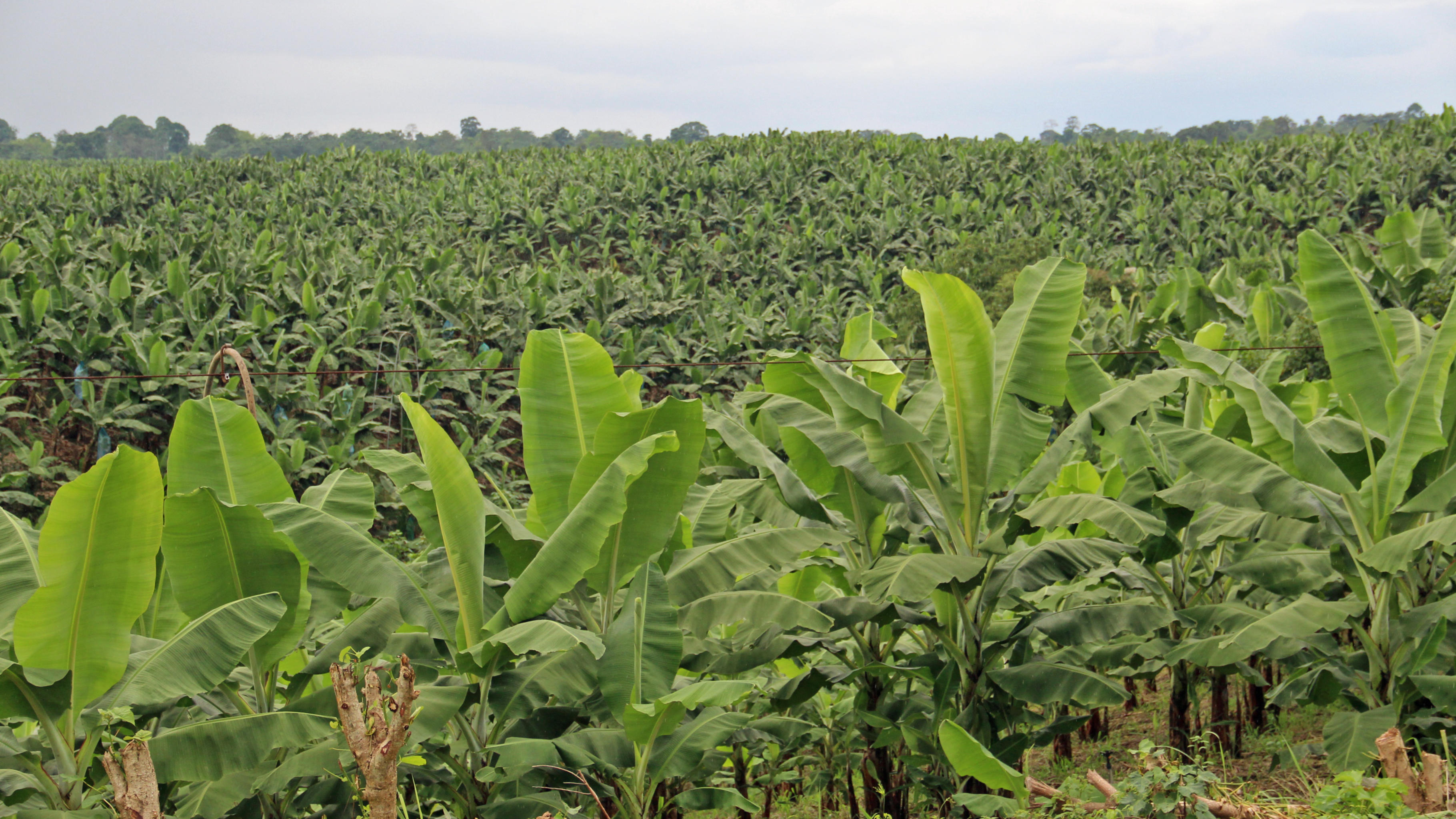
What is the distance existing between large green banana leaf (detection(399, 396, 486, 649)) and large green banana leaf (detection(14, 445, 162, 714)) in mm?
900

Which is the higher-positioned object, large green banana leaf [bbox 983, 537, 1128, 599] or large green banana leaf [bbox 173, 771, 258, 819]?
large green banana leaf [bbox 983, 537, 1128, 599]

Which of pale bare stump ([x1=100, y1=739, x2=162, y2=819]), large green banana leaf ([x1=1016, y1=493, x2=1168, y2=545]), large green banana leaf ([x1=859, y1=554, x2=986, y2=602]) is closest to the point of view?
pale bare stump ([x1=100, y1=739, x2=162, y2=819])

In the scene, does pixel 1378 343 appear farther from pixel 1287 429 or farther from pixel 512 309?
pixel 512 309

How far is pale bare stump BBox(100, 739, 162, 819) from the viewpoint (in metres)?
2.71

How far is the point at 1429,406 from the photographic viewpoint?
4055mm

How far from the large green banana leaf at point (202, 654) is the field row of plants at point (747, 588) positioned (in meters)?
0.01

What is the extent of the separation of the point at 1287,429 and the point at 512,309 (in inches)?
516

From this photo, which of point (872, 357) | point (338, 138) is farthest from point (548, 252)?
point (338, 138)

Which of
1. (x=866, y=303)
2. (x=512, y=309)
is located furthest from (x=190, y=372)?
(x=866, y=303)

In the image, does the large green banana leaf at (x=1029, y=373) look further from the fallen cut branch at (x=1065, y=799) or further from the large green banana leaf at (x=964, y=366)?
the fallen cut branch at (x=1065, y=799)

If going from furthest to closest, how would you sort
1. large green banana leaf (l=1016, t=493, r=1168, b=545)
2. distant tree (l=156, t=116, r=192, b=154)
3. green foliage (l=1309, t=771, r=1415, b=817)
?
distant tree (l=156, t=116, r=192, b=154), large green banana leaf (l=1016, t=493, r=1168, b=545), green foliage (l=1309, t=771, r=1415, b=817)

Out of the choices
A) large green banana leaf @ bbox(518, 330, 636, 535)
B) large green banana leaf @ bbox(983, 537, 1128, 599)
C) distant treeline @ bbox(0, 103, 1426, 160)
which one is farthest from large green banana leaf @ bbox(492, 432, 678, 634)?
distant treeline @ bbox(0, 103, 1426, 160)

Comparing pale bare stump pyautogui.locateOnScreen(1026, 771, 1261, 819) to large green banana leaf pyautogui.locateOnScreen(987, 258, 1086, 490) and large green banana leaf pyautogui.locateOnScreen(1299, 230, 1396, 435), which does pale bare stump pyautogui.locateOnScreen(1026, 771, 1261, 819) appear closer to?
large green banana leaf pyautogui.locateOnScreen(987, 258, 1086, 490)

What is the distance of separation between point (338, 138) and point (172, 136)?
35.9 m
